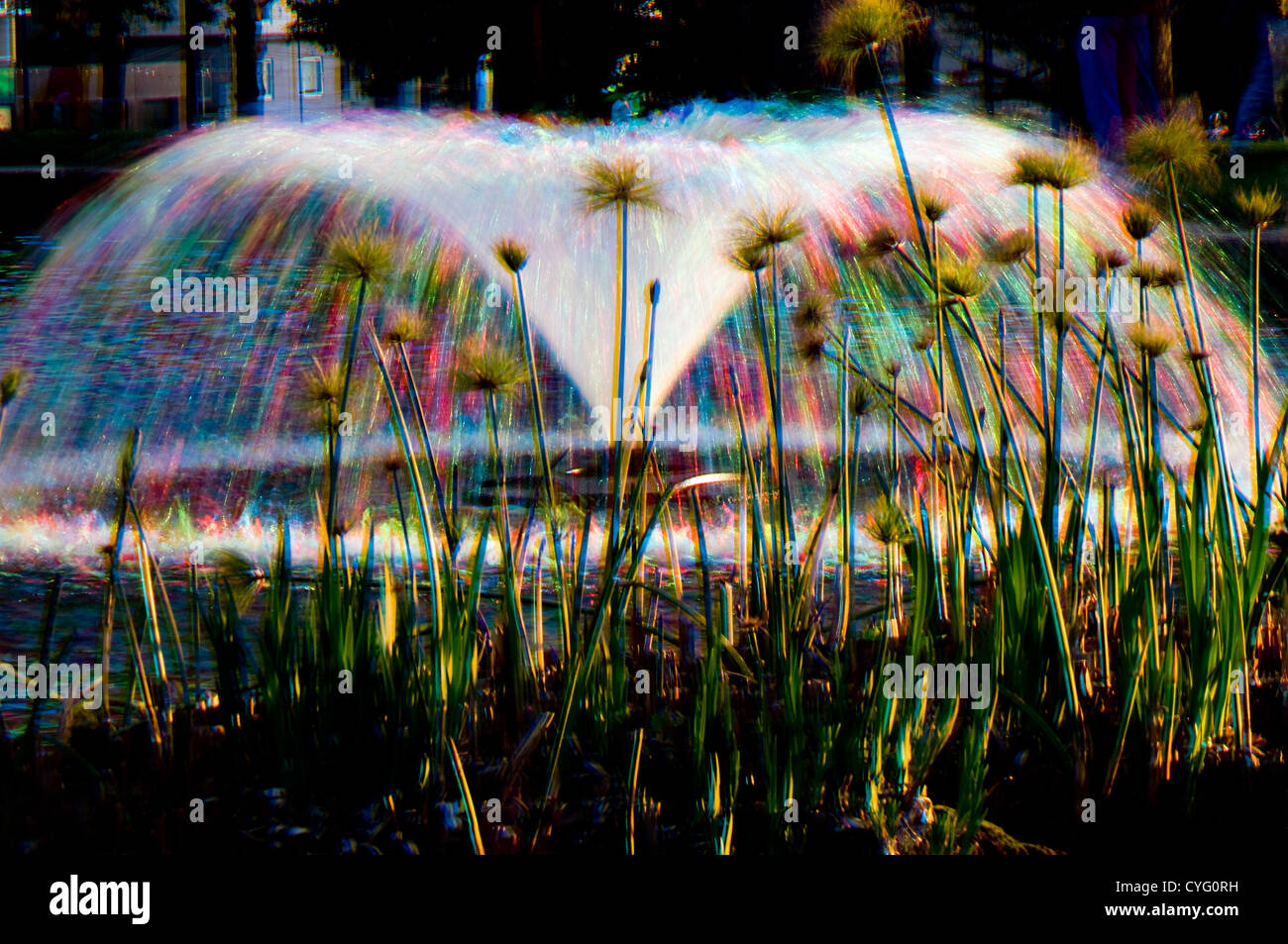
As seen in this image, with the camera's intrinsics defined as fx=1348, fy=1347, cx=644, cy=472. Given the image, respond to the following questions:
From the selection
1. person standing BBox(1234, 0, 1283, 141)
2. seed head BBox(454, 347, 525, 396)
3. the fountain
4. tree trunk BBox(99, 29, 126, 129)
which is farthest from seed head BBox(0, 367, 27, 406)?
tree trunk BBox(99, 29, 126, 129)

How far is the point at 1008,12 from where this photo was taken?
18688 millimetres

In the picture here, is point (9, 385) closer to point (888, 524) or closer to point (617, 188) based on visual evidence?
point (617, 188)

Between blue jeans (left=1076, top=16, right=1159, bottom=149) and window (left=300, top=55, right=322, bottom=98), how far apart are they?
2165 cm

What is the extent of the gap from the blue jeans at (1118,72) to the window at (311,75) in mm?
21648

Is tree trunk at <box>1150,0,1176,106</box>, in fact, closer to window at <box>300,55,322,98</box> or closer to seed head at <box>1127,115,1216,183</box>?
seed head at <box>1127,115,1216,183</box>

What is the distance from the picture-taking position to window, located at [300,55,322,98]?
88.5 feet

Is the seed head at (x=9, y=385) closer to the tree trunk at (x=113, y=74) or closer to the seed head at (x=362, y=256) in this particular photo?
the seed head at (x=362, y=256)

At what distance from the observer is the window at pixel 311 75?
88.5ft

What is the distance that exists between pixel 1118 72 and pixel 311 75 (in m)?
22.9

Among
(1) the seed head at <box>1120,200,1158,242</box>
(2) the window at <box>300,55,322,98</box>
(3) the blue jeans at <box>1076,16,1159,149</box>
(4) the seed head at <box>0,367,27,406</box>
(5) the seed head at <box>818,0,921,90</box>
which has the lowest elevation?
(4) the seed head at <box>0,367,27,406</box>

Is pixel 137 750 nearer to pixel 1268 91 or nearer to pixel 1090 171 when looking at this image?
pixel 1090 171

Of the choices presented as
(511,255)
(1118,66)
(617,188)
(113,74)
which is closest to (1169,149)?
(617,188)

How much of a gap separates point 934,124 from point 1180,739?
3.01 metres

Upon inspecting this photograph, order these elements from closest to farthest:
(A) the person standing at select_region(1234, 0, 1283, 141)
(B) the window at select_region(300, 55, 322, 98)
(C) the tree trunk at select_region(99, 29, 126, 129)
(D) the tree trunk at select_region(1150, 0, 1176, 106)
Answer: (D) the tree trunk at select_region(1150, 0, 1176, 106), (A) the person standing at select_region(1234, 0, 1283, 141), (C) the tree trunk at select_region(99, 29, 126, 129), (B) the window at select_region(300, 55, 322, 98)
